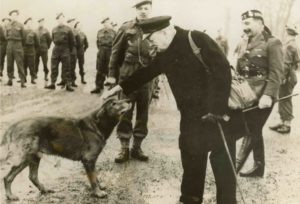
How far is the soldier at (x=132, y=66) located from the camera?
4.31m

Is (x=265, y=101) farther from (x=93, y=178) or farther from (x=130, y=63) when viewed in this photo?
(x=93, y=178)

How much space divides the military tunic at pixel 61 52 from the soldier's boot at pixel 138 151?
3213mm

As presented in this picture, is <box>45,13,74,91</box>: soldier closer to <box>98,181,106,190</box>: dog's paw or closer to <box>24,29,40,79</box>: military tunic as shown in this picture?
<box>24,29,40,79</box>: military tunic

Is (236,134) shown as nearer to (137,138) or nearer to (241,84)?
(241,84)

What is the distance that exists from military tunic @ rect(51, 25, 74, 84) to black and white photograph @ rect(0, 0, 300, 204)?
2.09 meters

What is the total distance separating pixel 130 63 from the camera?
14.2 feet

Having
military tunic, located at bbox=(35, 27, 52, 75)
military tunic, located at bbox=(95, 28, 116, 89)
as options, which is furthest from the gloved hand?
military tunic, located at bbox=(35, 27, 52, 75)

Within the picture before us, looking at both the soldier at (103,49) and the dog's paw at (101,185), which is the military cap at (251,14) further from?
the soldier at (103,49)

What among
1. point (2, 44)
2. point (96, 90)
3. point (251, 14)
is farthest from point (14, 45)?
point (251, 14)

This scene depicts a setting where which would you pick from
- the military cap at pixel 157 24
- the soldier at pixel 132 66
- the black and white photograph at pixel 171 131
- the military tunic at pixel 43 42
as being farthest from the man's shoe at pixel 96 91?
the military cap at pixel 157 24

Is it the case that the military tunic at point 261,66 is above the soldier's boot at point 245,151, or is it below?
above

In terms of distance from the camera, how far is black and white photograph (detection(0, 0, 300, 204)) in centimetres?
327

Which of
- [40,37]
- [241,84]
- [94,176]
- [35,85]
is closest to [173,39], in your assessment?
[241,84]

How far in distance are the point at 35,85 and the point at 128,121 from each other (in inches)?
151
